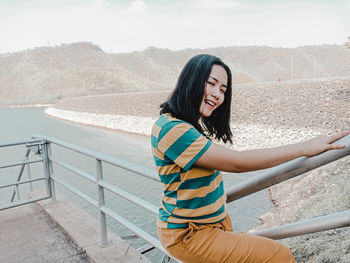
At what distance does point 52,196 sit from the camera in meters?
3.73

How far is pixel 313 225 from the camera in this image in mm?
996

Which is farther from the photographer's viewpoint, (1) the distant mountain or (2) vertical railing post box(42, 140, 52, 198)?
(1) the distant mountain

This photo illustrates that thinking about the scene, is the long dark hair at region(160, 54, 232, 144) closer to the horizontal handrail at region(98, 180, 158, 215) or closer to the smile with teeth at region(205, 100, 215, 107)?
the smile with teeth at region(205, 100, 215, 107)

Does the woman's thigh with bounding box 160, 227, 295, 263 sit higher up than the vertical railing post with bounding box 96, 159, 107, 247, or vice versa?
the woman's thigh with bounding box 160, 227, 295, 263

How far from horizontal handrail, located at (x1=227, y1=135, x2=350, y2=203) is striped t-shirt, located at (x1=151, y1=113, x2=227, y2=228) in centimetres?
11

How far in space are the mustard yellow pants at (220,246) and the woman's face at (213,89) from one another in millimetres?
441

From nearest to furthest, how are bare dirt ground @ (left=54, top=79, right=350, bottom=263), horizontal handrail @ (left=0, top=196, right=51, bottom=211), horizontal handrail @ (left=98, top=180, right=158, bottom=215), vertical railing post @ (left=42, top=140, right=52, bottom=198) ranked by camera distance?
horizontal handrail @ (left=98, top=180, right=158, bottom=215), horizontal handrail @ (left=0, top=196, right=51, bottom=211), vertical railing post @ (left=42, top=140, right=52, bottom=198), bare dirt ground @ (left=54, top=79, right=350, bottom=263)

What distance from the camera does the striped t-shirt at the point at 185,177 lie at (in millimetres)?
1103

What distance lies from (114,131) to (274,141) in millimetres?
13020

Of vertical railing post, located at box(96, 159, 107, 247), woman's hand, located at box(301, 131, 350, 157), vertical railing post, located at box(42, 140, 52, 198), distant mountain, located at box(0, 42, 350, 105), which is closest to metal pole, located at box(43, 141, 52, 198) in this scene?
vertical railing post, located at box(42, 140, 52, 198)

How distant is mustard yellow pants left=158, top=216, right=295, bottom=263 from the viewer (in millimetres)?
1096

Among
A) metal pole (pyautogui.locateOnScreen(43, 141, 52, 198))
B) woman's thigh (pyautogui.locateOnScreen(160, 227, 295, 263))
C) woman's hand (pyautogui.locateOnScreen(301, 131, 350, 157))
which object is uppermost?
woman's hand (pyautogui.locateOnScreen(301, 131, 350, 157))

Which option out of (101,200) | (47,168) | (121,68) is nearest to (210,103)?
(101,200)

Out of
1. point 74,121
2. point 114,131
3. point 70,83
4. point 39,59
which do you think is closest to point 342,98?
point 114,131
